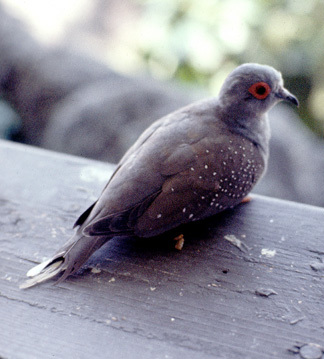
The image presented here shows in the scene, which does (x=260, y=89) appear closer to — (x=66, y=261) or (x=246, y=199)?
(x=246, y=199)

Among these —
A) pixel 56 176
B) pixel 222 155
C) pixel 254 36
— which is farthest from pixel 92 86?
pixel 222 155

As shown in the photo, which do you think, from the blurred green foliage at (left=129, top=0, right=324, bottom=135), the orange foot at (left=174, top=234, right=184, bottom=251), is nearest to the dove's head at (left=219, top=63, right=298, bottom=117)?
the orange foot at (left=174, top=234, right=184, bottom=251)

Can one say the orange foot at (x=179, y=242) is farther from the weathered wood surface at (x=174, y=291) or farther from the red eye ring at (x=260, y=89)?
the red eye ring at (x=260, y=89)

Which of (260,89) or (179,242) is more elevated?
(260,89)

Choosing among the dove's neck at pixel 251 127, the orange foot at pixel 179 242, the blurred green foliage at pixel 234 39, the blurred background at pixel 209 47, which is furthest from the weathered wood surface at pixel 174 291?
the blurred green foliage at pixel 234 39

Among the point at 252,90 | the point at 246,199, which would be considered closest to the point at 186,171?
the point at 246,199

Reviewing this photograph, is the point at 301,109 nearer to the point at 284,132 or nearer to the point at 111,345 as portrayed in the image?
the point at 284,132
